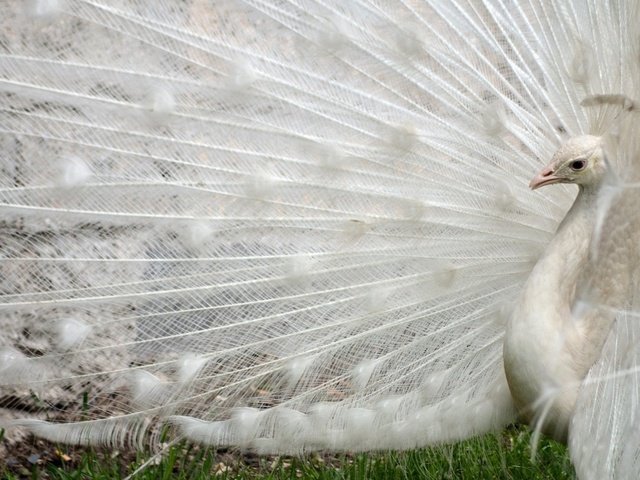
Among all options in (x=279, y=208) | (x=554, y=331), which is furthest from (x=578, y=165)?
(x=279, y=208)

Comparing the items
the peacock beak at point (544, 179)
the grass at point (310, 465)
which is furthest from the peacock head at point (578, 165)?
the grass at point (310, 465)

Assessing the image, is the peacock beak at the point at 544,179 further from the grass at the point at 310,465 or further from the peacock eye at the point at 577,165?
the grass at the point at 310,465

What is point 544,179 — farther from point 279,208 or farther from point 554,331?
point 279,208

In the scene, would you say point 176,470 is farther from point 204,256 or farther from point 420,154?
point 420,154

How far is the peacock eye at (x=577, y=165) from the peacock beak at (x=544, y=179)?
0.12 feet

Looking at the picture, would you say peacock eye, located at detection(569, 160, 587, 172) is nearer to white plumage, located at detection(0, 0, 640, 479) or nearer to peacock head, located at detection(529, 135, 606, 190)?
peacock head, located at detection(529, 135, 606, 190)

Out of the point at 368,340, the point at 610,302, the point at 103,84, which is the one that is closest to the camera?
the point at 610,302

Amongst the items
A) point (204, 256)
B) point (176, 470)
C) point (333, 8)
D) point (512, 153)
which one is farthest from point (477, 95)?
point (176, 470)

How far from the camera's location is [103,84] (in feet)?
7.46

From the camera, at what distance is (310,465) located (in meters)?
2.90

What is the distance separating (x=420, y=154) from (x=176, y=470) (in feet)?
3.95

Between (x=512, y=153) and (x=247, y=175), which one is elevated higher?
(x=512, y=153)

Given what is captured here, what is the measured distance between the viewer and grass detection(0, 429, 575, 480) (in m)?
2.77

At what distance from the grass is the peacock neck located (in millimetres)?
658
